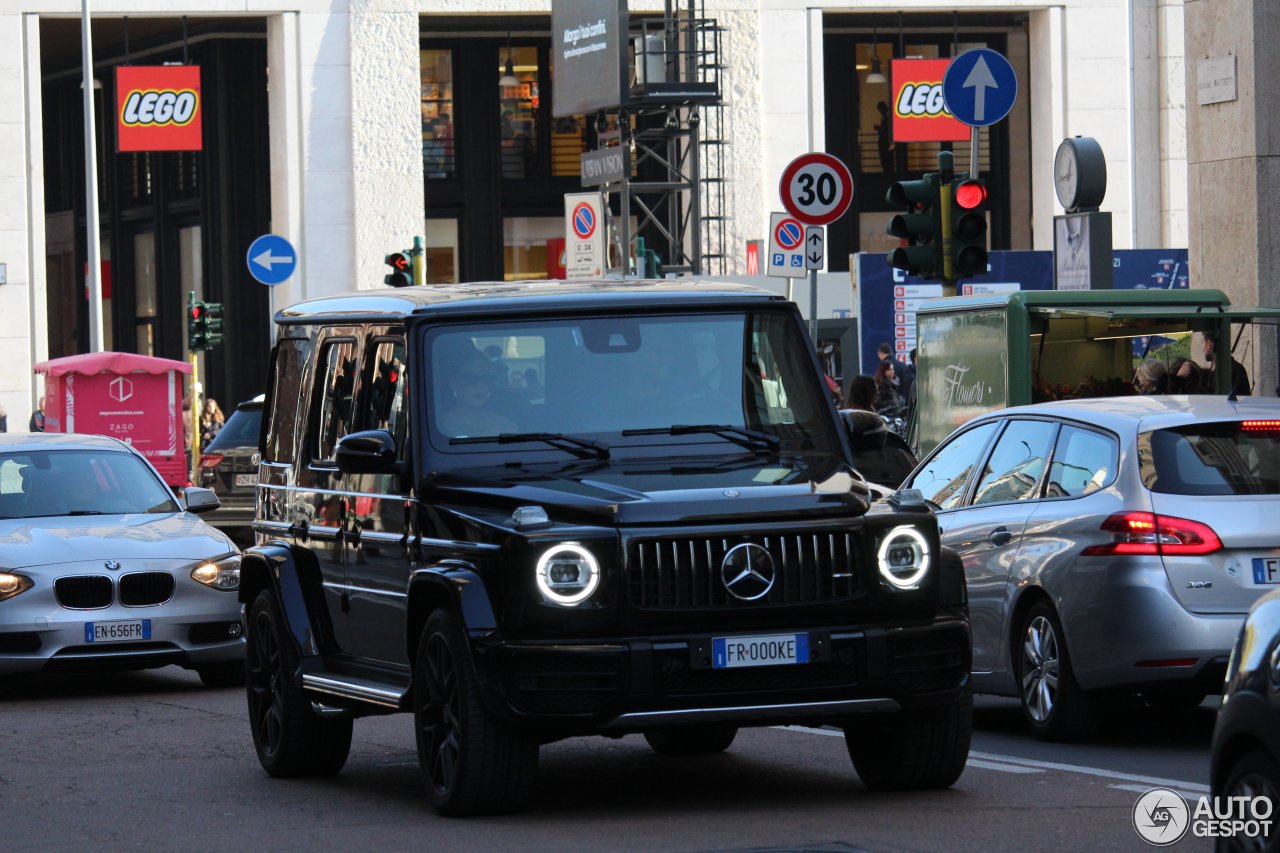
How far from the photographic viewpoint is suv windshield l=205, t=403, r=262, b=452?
2600 cm

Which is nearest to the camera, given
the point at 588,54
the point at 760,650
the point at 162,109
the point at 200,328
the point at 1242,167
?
the point at 760,650

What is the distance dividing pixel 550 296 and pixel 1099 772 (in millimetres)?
2982

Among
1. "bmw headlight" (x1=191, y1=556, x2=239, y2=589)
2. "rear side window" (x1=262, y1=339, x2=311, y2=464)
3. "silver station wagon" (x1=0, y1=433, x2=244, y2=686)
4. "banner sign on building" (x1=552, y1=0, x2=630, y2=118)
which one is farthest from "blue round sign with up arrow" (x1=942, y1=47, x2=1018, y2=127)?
"banner sign on building" (x1=552, y1=0, x2=630, y2=118)

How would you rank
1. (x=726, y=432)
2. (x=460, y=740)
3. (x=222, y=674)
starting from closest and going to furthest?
(x=460, y=740)
(x=726, y=432)
(x=222, y=674)

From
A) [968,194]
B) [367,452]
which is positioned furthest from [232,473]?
[367,452]

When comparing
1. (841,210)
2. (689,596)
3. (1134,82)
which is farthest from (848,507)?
(1134,82)

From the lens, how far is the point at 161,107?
161ft

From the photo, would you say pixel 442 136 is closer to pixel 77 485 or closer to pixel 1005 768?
pixel 77 485

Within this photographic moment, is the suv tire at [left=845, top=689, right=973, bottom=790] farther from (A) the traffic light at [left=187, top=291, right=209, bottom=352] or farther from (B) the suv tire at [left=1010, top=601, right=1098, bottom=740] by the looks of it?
(A) the traffic light at [left=187, top=291, right=209, bottom=352]

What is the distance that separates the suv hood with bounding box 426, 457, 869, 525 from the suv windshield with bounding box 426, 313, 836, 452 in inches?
9.4

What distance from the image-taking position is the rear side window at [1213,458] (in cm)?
1104

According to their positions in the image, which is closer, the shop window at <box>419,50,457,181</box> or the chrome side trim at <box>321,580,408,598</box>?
the chrome side trim at <box>321,580,408,598</box>

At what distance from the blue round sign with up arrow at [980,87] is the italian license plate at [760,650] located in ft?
42.2

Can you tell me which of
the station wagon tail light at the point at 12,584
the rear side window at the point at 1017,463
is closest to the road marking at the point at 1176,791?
the rear side window at the point at 1017,463
